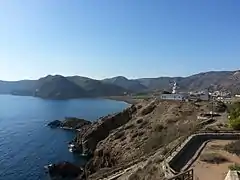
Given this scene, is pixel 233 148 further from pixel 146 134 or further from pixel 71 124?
pixel 71 124

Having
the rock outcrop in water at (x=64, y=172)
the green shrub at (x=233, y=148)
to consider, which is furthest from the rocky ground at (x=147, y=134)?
the green shrub at (x=233, y=148)

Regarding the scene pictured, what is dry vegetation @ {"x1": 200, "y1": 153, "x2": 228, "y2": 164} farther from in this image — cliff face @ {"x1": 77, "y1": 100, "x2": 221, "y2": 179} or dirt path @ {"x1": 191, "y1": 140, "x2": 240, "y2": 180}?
cliff face @ {"x1": 77, "y1": 100, "x2": 221, "y2": 179}

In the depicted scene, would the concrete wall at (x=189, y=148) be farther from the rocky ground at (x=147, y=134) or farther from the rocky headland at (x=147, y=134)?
the rocky ground at (x=147, y=134)

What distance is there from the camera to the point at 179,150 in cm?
2322

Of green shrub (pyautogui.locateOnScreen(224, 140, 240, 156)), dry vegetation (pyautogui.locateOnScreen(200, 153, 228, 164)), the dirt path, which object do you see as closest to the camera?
the dirt path

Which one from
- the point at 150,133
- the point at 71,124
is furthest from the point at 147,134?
the point at 71,124

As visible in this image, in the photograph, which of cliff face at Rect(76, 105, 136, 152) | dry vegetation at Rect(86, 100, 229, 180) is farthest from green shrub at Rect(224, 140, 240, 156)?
cliff face at Rect(76, 105, 136, 152)

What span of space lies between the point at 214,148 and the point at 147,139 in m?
24.8

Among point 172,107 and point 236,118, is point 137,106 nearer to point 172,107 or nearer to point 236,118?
point 172,107

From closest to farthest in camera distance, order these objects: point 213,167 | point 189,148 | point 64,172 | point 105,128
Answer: point 213,167, point 189,148, point 64,172, point 105,128

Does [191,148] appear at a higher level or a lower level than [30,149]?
higher

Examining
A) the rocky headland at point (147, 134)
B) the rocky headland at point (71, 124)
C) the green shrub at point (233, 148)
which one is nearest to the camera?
the green shrub at point (233, 148)

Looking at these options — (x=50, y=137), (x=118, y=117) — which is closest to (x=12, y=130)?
(x=50, y=137)

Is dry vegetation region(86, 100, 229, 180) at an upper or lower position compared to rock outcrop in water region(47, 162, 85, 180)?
upper
